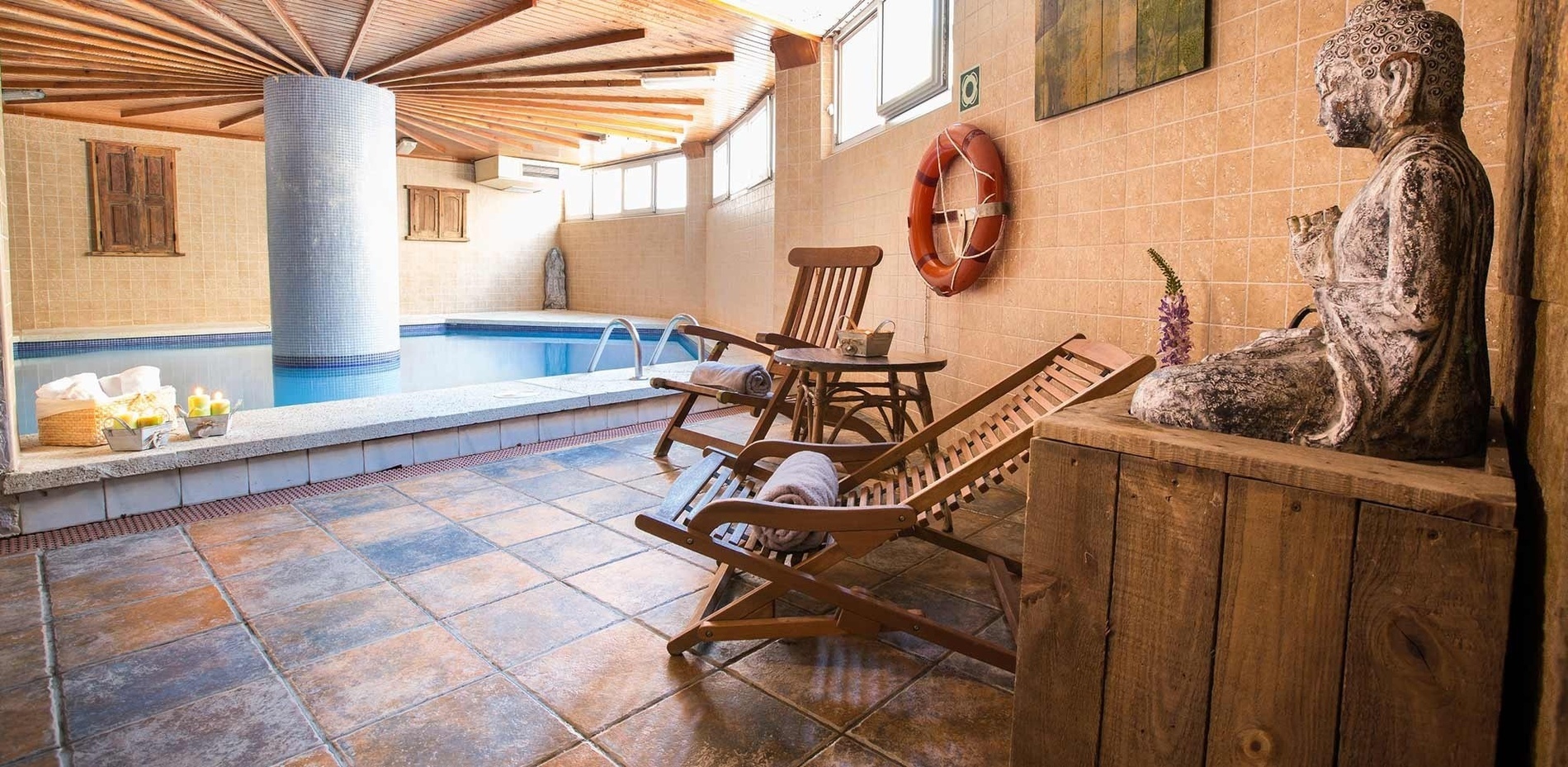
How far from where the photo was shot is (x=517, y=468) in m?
3.51

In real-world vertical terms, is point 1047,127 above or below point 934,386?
above

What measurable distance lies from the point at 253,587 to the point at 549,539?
801mm

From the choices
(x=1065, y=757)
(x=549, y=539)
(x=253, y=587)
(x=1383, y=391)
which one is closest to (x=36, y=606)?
(x=253, y=587)

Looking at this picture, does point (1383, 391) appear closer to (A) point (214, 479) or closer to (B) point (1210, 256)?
(B) point (1210, 256)

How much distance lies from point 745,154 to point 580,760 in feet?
27.0

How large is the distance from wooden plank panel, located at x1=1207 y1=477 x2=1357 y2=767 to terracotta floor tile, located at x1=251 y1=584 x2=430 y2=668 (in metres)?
1.76

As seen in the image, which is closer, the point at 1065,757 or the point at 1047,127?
the point at 1065,757

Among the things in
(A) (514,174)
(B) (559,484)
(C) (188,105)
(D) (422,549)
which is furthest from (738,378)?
(A) (514,174)

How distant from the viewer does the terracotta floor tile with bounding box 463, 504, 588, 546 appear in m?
2.59

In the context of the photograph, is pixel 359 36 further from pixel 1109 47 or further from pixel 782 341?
pixel 1109 47

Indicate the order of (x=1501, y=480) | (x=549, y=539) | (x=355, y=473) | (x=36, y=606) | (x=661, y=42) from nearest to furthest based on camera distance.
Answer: (x=1501, y=480)
(x=36, y=606)
(x=549, y=539)
(x=355, y=473)
(x=661, y=42)

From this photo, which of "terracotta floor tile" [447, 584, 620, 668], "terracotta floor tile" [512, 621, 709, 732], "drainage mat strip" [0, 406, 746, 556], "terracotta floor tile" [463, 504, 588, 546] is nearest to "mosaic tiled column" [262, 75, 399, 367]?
"drainage mat strip" [0, 406, 746, 556]

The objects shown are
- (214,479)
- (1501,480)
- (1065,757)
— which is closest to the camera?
(1501,480)

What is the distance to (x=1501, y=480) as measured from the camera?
2.87 ft
